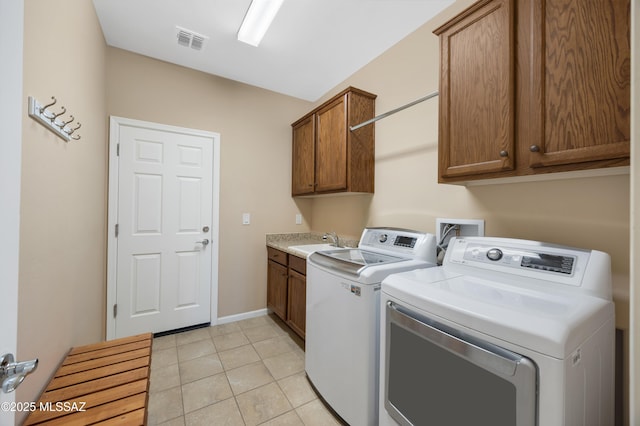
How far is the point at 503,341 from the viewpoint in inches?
31.0

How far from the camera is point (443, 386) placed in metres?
0.95

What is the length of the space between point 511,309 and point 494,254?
49cm

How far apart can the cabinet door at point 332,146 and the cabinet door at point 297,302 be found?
90cm

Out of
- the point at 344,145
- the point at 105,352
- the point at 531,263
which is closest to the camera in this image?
the point at 531,263

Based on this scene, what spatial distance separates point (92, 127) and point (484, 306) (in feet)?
8.56

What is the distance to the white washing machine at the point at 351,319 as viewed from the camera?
4.41 ft

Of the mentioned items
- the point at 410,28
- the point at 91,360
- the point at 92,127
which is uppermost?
the point at 410,28

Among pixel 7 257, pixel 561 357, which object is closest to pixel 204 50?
pixel 7 257

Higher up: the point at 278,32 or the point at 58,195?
the point at 278,32

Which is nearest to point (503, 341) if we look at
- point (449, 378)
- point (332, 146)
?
point (449, 378)

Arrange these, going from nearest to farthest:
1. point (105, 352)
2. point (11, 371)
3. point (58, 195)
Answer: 1. point (11, 371)
2. point (58, 195)
3. point (105, 352)

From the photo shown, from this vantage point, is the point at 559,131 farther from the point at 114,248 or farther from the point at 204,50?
the point at 114,248

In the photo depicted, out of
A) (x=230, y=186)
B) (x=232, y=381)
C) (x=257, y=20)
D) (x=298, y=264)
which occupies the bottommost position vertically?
(x=232, y=381)

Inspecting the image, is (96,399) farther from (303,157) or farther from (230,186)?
(303,157)
